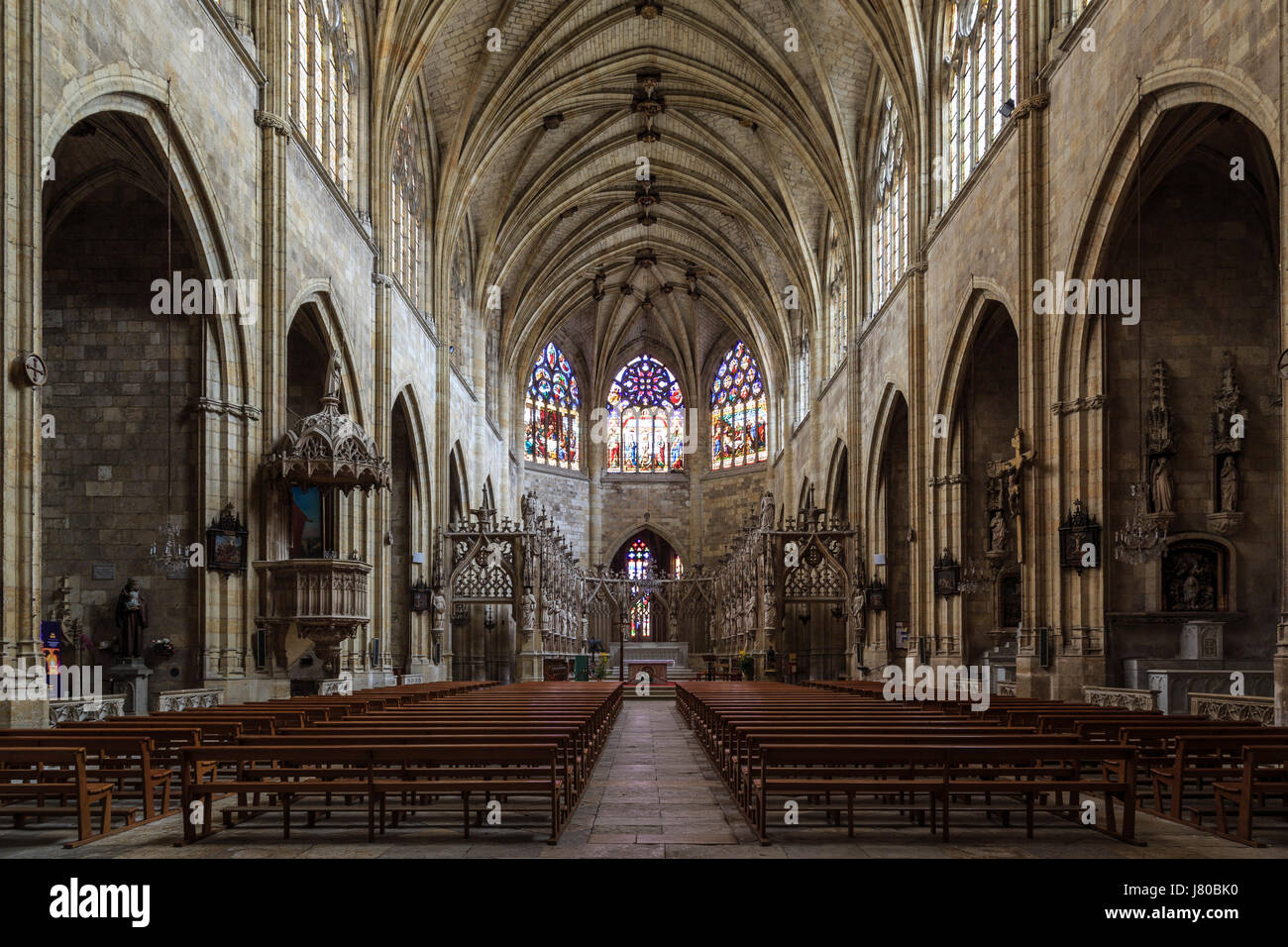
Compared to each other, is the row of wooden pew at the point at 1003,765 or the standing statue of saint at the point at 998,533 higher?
the standing statue of saint at the point at 998,533

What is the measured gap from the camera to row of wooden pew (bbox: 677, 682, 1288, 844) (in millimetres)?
7176

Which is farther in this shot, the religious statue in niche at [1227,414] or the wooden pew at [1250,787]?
the religious statue in niche at [1227,414]

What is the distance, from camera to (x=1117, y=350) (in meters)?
16.5

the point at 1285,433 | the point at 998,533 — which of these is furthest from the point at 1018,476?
the point at 1285,433

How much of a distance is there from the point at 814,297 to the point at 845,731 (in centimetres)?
3163

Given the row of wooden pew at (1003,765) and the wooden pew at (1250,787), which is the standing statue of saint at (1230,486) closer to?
the row of wooden pew at (1003,765)

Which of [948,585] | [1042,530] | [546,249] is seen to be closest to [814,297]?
[546,249]

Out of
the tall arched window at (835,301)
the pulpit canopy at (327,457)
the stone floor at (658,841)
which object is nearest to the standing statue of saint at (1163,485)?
the stone floor at (658,841)

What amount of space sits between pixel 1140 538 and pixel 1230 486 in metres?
2.52

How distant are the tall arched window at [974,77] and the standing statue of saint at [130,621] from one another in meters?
15.8

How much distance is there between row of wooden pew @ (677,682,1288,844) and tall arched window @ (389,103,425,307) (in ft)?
65.2

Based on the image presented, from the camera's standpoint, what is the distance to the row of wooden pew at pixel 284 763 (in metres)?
7.18

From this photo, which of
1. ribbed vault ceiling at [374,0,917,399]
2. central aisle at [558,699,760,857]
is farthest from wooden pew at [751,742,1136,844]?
ribbed vault ceiling at [374,0,917,399]

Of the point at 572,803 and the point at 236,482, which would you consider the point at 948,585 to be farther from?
the point at 572,803
